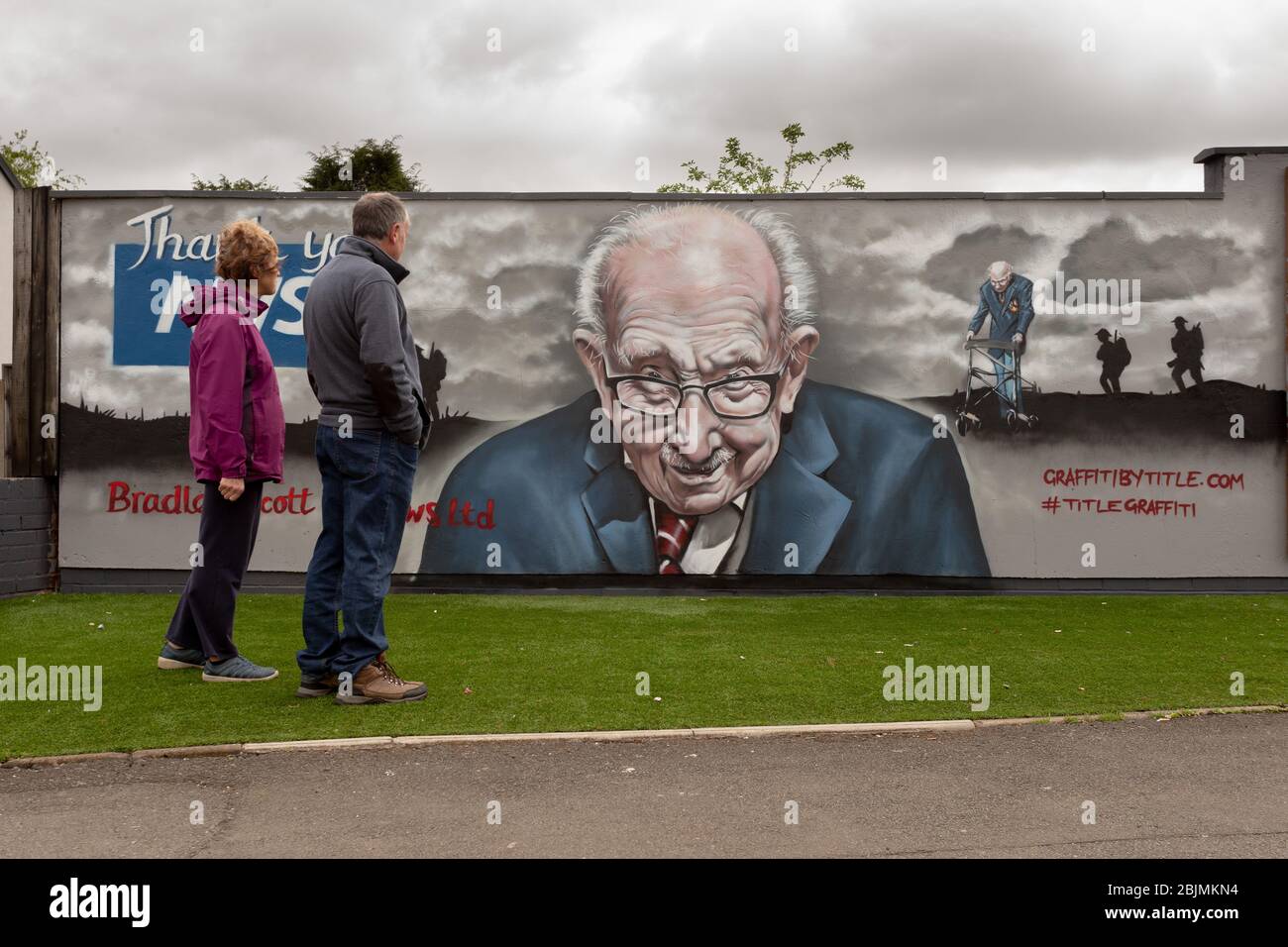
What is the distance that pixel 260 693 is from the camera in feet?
16.9

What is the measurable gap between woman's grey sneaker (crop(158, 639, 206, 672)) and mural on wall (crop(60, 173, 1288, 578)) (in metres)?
3.45

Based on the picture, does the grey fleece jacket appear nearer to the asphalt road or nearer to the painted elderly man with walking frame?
the asphalt road

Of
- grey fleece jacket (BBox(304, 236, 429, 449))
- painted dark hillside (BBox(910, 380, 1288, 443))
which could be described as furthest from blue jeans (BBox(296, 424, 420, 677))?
painted dark hillside (BBox(910, 380, 1288, 443))

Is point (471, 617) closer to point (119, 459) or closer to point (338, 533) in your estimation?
point (338, 533)

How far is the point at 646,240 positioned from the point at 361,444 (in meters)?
4.67

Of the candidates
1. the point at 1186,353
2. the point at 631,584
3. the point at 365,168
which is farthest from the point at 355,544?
the point at 365,168

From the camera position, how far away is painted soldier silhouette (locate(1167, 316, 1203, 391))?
922cm

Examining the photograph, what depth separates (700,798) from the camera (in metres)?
3.74

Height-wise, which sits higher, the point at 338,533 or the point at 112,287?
the point at 112,287

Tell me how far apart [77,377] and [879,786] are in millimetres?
7551

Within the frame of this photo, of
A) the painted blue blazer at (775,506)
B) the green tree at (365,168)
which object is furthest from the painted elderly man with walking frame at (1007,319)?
the green tree at (365,168)

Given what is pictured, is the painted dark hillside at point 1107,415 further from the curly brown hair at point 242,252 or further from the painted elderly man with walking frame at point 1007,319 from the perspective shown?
the curly brown hair at point 242,252
